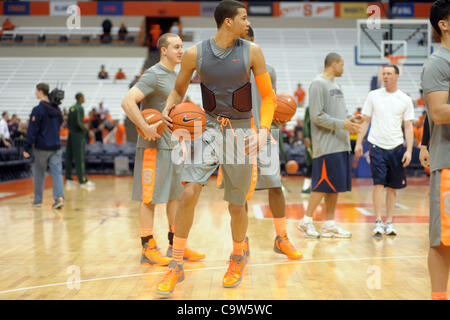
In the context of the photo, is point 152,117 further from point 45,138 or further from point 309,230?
point 45,138

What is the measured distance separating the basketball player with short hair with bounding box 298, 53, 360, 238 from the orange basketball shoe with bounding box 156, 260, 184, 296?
2.35m

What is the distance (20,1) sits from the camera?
2931 centimetres

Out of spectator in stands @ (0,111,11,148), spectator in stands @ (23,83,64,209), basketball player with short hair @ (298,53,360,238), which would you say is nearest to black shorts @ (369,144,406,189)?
basketball player with short hair @ (298,53,360,238)

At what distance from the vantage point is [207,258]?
4500 millimetres

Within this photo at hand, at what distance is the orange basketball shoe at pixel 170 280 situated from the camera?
3.29 meters

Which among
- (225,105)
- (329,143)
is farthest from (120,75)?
(225,105)

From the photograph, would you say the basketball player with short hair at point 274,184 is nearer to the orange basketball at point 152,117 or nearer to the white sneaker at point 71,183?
the orange basketball at point 152,117

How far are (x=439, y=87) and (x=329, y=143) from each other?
9.55ft

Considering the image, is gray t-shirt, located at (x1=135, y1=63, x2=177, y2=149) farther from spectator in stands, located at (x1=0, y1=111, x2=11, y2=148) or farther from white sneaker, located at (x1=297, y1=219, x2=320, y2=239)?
spectator in stands, located at (x1=0, y1=111, x2=11, y2=148)

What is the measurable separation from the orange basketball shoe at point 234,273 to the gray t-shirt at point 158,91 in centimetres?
122

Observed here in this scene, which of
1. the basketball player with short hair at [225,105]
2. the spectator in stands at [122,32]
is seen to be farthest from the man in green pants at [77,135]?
the spectator in stands at [122,32]

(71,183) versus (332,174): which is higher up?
(332,174)

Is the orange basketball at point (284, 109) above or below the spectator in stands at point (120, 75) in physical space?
below

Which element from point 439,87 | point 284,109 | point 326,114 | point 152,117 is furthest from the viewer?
point 326,114
